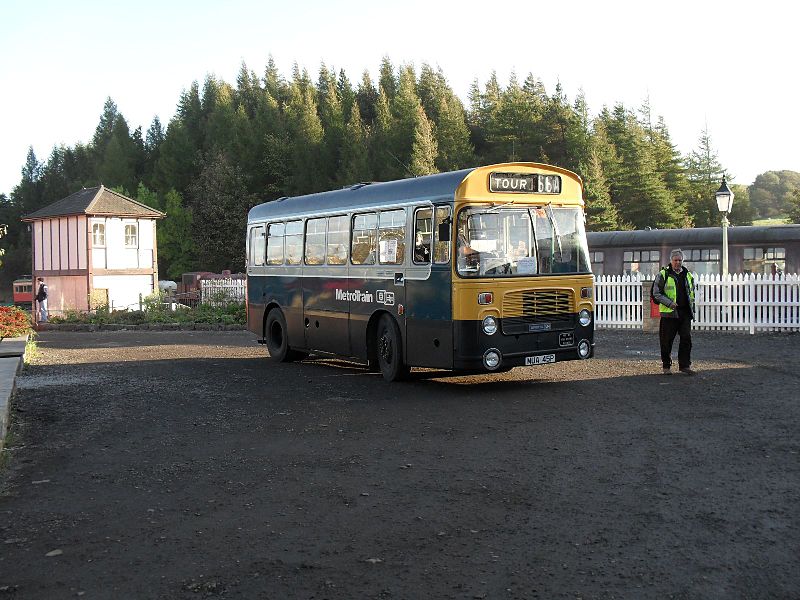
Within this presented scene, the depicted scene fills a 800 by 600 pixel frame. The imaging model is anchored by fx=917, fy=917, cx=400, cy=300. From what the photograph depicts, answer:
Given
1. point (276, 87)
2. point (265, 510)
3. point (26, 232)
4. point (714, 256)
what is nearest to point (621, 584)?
point (265, 510)

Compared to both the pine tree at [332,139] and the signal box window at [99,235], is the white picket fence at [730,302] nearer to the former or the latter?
the signal box window at [99,235]

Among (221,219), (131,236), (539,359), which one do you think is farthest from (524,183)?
(221,219)

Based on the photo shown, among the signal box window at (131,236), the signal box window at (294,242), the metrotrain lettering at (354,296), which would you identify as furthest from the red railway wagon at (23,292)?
the metrotrain lettering at (354,296)

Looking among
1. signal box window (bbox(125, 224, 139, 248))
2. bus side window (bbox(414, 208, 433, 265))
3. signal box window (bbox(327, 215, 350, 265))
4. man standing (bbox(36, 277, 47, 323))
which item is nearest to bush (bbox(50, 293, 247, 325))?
man standing (bbox(36, 277, 47, 323))

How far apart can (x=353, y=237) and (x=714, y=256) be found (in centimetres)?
1850

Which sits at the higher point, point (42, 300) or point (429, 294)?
point (429, 294)

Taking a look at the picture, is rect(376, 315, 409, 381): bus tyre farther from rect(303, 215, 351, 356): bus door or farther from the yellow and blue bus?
rect(303, 215, 351, 356): bus door

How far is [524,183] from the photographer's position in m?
13.4

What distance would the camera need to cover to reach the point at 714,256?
3030cm

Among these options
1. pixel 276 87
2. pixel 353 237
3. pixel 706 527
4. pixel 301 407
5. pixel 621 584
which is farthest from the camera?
pixel 276 87

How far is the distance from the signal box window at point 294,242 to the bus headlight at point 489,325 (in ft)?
18.7

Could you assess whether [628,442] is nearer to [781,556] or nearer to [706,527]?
[706,527]

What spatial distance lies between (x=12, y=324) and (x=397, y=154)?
64311 millimetres

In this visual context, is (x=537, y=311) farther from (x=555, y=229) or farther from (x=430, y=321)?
(x=430, y=321)
